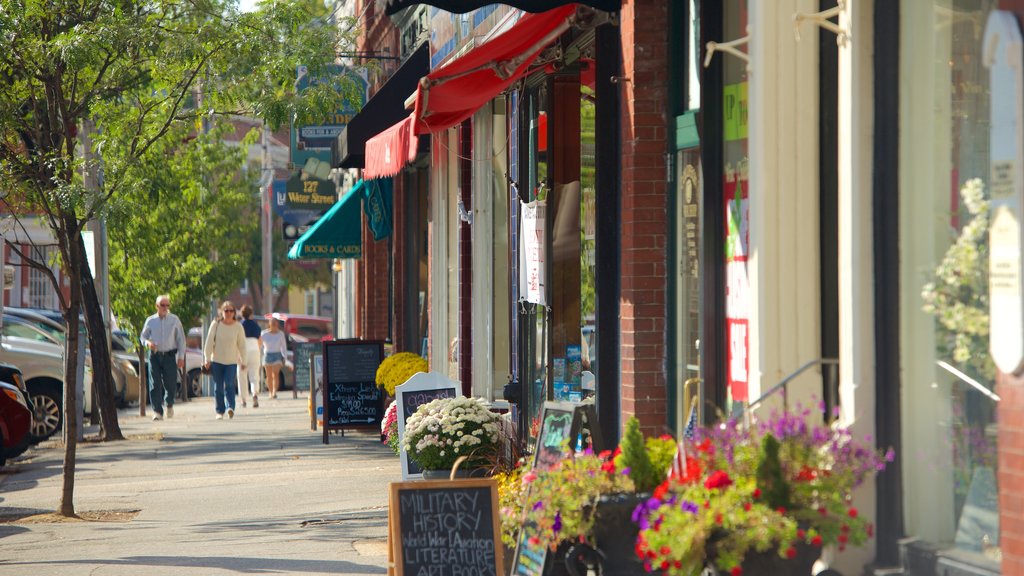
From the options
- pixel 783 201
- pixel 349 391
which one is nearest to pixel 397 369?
pixel 349 391

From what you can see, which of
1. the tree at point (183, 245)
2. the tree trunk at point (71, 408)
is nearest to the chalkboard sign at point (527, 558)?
the tree trunk at point (71, 408)

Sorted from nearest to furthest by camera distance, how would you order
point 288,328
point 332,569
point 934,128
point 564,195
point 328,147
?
point 934,128 → point 332,569 → point 564,195 → point 328,147 → point 288,328

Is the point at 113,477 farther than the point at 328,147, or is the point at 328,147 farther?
the point at 328,147

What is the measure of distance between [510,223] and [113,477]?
16.2ft

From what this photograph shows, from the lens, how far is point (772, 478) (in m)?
4.81

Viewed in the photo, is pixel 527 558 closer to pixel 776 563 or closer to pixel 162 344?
pixel 776 563

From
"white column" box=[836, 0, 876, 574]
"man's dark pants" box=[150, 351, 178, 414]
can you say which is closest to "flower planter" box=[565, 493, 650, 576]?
"white column" box=[836, 0, 876, 574]

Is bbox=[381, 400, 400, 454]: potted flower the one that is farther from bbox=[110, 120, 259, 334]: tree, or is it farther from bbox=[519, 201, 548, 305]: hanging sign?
bbox=[110, 120, 259, 334]: tree

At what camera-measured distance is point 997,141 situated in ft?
15.9

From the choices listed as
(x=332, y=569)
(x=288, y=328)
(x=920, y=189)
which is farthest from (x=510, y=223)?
(x=288, y=328)

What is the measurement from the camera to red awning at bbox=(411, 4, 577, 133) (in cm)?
914

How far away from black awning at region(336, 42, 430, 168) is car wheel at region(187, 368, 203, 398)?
17500mm

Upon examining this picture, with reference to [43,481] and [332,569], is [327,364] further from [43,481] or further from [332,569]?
[332,569]

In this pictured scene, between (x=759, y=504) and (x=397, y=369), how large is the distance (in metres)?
11.4
